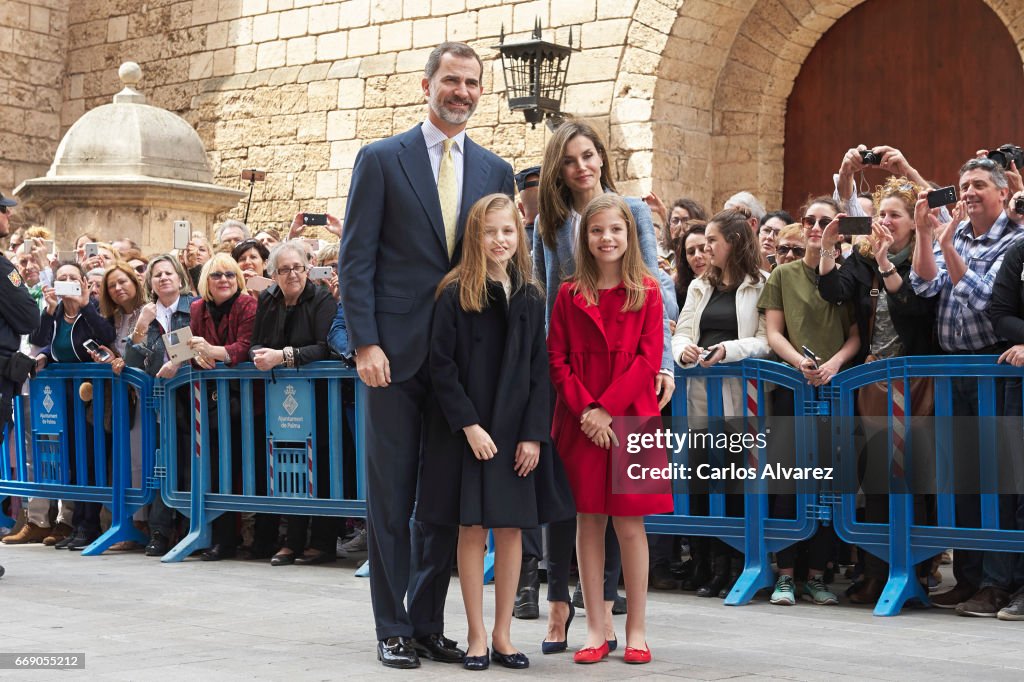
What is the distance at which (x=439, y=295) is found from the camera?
473cm

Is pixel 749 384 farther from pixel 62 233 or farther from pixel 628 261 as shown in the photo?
pixel 62 233

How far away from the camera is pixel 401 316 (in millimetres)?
4750

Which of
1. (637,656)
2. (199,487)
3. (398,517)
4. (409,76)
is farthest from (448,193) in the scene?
(409,76)

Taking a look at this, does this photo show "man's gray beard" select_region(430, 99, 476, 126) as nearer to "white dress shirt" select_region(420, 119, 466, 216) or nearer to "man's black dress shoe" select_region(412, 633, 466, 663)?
"white dress shirt" select_region(420, 119, 466, 216)

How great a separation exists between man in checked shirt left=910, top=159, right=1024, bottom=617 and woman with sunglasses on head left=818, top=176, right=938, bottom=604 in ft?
0.33

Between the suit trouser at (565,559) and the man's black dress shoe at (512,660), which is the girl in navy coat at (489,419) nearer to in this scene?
the man's black dress shoe at (512,660)

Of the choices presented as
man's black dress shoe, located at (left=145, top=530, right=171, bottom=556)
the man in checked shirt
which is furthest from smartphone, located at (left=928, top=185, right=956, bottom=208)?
man's black dress shoe, located at (left=145, top=530, right=171, bottom=556)

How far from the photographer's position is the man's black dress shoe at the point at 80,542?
8352 mm

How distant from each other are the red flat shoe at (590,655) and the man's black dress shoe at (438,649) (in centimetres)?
38

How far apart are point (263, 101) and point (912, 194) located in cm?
981

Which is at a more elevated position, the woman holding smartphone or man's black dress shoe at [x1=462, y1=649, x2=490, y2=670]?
the woman holding smartphone

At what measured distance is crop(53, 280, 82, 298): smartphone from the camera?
811 centimetres

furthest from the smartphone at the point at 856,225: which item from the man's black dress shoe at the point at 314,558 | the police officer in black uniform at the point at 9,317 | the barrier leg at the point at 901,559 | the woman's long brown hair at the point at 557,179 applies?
the police officer in black uniform at the point at 9,317

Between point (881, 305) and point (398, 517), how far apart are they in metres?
2.63
